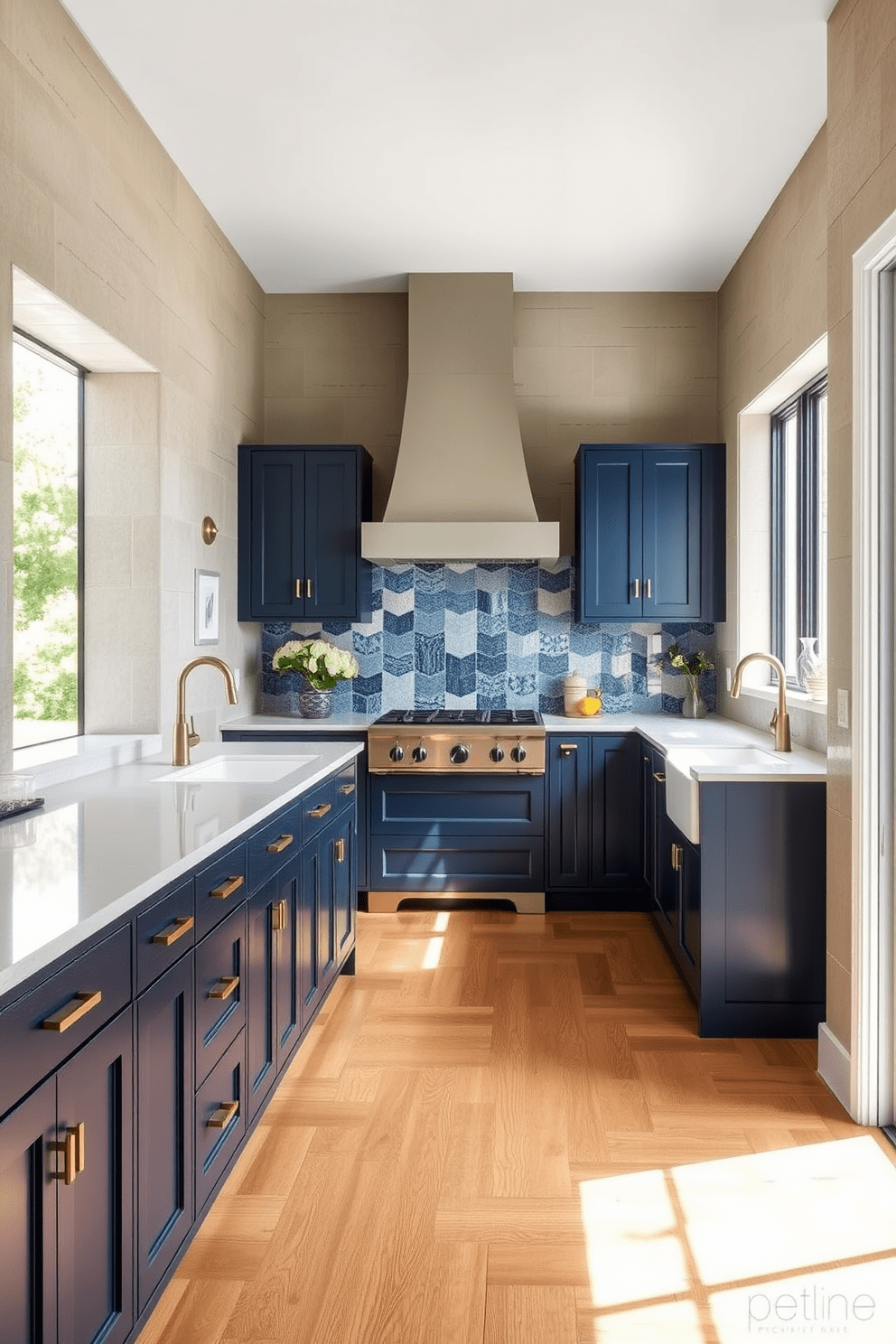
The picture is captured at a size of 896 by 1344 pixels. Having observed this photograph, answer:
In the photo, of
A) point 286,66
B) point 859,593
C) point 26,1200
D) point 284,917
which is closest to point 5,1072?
point 26,1200

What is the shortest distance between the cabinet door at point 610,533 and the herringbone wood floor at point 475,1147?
5.55 feet

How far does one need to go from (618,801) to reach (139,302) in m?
2.83

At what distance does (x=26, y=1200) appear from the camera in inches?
49.8

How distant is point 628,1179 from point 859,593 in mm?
1529

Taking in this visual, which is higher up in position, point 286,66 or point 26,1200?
point 286,66

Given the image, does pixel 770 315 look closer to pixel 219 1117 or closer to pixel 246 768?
pixel 246 768

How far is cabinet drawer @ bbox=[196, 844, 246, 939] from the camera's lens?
1957 millimetres

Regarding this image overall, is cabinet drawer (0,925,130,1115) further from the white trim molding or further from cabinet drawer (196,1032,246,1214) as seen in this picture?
the white trim molding

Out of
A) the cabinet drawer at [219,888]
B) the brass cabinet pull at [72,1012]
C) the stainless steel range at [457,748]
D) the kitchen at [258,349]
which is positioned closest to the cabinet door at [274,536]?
the kitchen at [258,349]

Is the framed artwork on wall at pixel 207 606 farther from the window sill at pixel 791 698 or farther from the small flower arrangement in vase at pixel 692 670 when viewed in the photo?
the window sill at pixel 791 698

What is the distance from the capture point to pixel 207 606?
420cm

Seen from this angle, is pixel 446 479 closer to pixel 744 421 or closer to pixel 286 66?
pixel 744 421

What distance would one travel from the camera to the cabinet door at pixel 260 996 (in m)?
2.30

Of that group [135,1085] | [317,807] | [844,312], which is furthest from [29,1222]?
[844,312]
